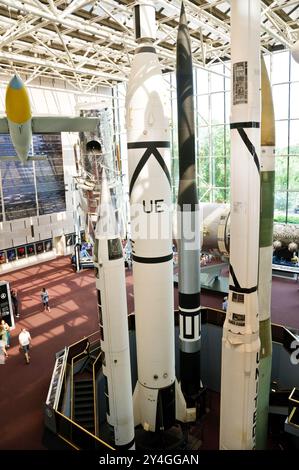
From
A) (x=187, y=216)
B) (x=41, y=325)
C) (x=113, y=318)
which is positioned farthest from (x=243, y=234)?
(x=41, y=325)

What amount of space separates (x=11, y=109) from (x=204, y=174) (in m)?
16.1

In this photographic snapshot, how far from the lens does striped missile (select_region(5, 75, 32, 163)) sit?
9406mm

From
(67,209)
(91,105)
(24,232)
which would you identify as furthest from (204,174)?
(91,105)

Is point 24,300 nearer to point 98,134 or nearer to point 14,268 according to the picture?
point 14,268

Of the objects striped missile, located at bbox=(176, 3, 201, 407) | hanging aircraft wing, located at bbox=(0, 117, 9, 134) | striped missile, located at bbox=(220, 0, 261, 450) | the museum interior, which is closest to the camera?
striped missile, located at bbox=(220, 0, 261, 450)

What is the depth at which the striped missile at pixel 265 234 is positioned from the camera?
6.18m

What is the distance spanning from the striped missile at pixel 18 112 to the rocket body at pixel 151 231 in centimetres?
434

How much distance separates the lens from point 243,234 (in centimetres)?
541

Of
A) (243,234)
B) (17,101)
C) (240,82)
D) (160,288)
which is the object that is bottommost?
(160,288)

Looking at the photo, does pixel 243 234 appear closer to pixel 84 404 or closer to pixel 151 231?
pixel 151 231

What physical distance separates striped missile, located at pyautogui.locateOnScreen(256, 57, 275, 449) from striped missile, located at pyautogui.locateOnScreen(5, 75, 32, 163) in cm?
609

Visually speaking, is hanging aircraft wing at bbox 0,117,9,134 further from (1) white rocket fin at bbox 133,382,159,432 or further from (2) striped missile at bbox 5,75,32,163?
(1) white rocket fin at bbox 133,382,159,432

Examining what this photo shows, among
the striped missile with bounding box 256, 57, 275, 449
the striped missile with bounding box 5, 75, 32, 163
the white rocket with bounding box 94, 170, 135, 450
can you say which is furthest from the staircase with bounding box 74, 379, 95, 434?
the striped missile with bounding box 5, 75, 32, 163

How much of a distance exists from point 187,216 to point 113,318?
2649 mm
